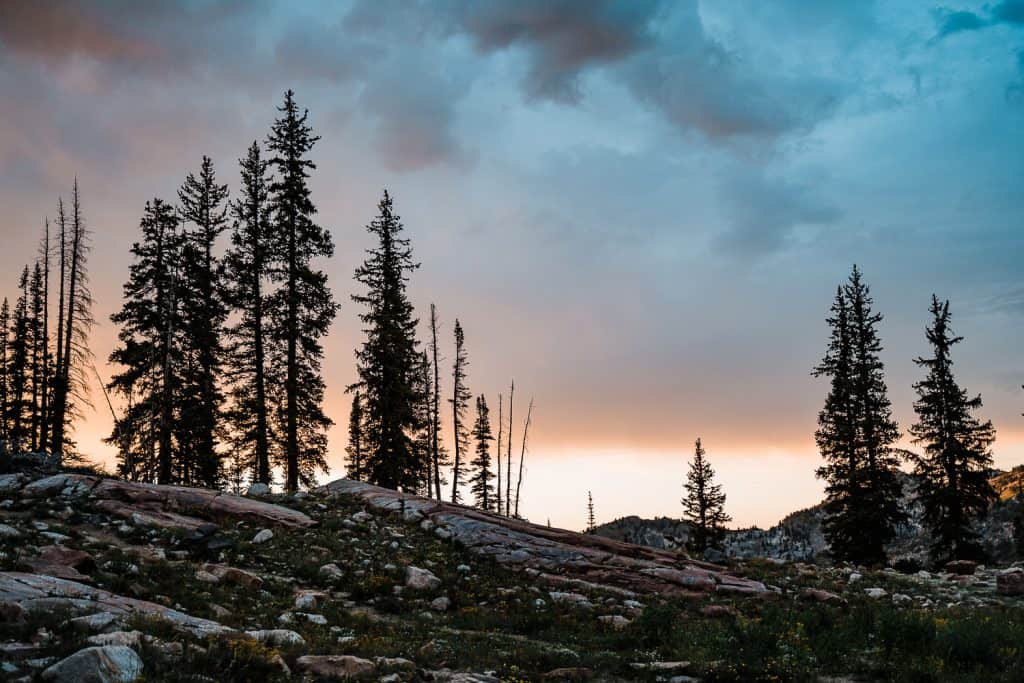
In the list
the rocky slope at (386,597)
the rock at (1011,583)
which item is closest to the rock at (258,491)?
the rocky slope at (386,597)

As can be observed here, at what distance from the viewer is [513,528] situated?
19875mm

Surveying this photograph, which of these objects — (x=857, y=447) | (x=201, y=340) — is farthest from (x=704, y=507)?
(x=201, y=340)

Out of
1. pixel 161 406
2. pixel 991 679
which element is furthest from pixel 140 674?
pixel 161 406

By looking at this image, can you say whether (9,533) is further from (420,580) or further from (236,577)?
(420,580)

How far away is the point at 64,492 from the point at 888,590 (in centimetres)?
2338

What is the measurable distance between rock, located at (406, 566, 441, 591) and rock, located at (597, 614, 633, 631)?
161 inches

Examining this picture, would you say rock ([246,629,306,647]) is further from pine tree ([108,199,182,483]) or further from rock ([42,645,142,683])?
pine tree ([108,199,182,483])

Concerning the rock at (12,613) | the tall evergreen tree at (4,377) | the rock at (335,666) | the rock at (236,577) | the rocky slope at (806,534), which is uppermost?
the tall evergreen tree at (4,377)

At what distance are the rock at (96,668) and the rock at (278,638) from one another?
2324mm

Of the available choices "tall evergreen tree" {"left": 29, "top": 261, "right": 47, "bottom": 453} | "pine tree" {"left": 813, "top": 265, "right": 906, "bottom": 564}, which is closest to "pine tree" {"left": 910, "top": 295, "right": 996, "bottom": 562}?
"pine tree" {"left": 813, "top": 265, "right": 906, "bottom": 564}

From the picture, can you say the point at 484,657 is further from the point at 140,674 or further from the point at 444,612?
the point at 140,674

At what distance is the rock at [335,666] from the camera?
763cm

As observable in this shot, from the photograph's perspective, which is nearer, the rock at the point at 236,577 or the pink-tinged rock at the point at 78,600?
Answer: the pink-tinged rock at the point at 78,600

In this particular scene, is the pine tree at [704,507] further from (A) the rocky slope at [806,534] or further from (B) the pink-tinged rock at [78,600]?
Result: (B) the pink-tinged rock at [78,600]
